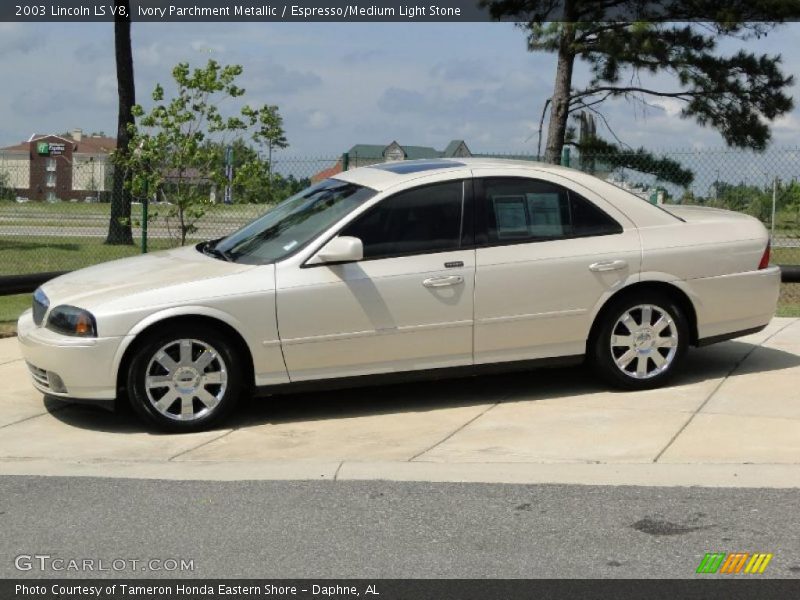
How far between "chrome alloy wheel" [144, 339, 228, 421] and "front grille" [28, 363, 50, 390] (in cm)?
71

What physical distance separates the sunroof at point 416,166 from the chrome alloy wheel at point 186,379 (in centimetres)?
187

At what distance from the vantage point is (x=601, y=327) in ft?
25.8

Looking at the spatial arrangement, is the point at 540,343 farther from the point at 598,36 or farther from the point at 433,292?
the point at 598,36

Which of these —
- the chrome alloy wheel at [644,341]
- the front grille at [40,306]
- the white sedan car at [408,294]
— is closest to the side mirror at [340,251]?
the white sedan car at [408,294]

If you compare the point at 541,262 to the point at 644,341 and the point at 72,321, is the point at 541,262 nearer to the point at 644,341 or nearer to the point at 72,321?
the point at 644,341


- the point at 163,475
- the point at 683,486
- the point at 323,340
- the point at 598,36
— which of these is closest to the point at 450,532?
the point at 683,486

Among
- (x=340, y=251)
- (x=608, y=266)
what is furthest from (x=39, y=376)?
(x=608, y=266)

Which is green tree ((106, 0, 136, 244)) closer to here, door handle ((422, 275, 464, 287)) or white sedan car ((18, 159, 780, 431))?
white sedan car ((18, 159, 780, 431))

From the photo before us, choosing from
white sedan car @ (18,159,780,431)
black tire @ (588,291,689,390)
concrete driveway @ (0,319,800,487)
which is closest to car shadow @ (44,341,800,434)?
concrete driveway @ (0,319,800,487)

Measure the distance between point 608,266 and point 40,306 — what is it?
374cm

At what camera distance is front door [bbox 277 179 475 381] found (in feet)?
23.8

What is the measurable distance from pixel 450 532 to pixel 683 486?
140cm

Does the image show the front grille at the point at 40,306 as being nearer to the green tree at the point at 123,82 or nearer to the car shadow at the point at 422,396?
the car shadow at the point at 422,396

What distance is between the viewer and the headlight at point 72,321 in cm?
699
